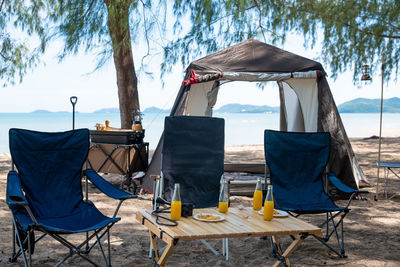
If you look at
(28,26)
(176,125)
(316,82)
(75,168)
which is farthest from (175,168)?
(28,26)

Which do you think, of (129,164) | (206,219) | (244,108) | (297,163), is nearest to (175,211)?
(206,219)

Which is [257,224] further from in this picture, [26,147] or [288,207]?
[26,147]

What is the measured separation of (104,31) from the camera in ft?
22.8

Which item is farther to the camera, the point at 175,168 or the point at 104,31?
the point at 104,31

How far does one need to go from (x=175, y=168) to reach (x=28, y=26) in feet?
18.6

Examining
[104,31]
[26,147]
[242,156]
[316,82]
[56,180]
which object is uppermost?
[104,31]

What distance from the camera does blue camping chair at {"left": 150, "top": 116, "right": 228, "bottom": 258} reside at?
3.32m

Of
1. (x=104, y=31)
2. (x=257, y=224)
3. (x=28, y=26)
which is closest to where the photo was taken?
(x=257, y=224)

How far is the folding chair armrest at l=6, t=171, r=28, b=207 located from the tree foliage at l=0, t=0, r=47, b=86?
204 inches

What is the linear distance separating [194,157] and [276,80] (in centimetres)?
196

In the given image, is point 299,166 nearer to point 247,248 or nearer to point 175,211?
point 247,248

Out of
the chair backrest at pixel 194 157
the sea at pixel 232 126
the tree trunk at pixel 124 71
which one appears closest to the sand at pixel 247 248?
the chair backrest at pixel 194 157

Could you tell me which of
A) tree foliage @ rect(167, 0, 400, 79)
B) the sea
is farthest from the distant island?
tree foliage @ rect(167, 0, 400, 79)

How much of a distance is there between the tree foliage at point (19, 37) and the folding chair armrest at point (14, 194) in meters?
5.19
